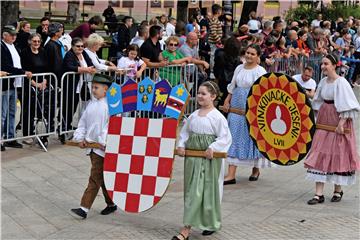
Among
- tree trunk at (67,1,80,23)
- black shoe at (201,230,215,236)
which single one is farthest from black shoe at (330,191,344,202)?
tree trunk at (67,1,80,23)

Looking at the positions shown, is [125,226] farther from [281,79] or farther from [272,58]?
[272,58]

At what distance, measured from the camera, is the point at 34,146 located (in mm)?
11945

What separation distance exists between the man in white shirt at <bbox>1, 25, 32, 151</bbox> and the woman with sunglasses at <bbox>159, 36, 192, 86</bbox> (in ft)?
10.1

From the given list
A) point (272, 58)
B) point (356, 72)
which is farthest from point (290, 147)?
point (356, 72)

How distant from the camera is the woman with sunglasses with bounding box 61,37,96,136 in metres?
11.8

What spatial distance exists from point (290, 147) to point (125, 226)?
6.56 ft

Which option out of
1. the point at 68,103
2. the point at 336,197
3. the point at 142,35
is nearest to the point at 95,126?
the point at 336,197

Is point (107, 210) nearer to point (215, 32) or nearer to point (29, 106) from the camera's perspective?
point (29, 106)

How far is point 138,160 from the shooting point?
750 centimetres

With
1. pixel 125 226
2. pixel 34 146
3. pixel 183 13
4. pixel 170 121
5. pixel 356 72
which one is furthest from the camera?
pixel 183 13

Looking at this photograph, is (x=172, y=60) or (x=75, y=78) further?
(x=172, y=60)

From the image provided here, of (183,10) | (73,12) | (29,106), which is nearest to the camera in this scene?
(29,106)

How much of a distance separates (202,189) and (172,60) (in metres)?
6.60

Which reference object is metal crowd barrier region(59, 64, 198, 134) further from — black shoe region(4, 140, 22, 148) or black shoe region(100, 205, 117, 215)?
black shoe region(100, 205, 117, 215)
